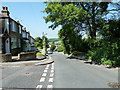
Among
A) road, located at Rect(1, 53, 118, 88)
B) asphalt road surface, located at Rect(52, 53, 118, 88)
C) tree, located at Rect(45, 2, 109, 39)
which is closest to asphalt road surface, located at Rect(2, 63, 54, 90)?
road, located at Rect(1, 53, 118, 88)

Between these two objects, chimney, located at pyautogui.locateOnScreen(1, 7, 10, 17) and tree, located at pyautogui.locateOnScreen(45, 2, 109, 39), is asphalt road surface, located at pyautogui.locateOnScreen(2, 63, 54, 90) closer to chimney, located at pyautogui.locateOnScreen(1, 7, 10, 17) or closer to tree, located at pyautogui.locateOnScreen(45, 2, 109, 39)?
tree, located at pyautogui.locateOnScreen(45, 2, 109, 39)

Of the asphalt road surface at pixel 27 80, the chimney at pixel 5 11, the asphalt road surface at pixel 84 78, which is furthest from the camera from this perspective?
the chimney at pixel 5 11

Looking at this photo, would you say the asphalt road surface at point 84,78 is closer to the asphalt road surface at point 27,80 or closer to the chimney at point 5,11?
the asphalt road surface at point 27,80

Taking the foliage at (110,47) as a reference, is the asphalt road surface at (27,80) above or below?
below

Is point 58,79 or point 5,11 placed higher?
point 5,11

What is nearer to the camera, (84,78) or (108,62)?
(84,78)

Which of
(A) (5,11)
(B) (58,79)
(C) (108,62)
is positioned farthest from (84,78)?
(A) (5,11)

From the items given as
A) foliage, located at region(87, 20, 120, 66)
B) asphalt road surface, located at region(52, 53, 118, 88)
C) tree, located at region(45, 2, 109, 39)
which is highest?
tree, located at region(45, 2, 109, 39)

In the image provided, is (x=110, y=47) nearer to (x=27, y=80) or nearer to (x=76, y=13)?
(x=76, y=13)

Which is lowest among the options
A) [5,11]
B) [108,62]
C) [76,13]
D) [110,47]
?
[108,62]

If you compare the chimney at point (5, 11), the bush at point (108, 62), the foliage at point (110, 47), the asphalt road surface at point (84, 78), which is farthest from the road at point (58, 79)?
the chimney at point (5, 11)

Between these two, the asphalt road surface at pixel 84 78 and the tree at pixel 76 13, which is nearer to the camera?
the asphalt road surface at pixel 84 78

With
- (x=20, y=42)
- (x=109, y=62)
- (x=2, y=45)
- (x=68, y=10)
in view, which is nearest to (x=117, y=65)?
(x=109, y=62)

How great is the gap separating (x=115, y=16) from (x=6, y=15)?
16722 millimetres
